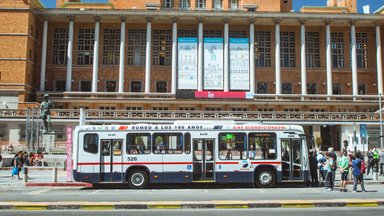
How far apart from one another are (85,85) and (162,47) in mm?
12585

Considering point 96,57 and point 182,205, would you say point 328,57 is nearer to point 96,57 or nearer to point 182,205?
point 96,57

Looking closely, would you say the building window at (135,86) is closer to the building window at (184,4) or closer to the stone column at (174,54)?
the stone column at (174,54)

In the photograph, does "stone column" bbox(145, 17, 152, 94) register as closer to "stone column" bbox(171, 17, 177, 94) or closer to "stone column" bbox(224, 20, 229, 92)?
"stone column" bbox(171, 17, 177, 94)

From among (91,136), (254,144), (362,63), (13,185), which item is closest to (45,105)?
(13,185)

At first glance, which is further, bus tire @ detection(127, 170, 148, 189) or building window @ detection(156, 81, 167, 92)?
building window @ detection(156, 81, 167, 92)

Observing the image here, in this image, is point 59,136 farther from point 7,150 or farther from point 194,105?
point 194,105

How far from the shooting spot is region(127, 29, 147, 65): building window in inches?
2463

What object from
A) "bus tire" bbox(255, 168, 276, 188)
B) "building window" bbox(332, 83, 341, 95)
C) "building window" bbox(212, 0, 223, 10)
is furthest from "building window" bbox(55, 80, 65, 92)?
"bus tire" bbox(255, 168, 276, 188)

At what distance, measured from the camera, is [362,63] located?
6356 cm

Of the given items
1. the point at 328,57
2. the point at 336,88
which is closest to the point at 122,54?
the point at 328,57

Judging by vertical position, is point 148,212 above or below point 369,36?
below

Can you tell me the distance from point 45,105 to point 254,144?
21372 mm

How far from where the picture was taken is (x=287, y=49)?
6328cm

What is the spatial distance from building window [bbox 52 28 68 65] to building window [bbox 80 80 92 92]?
4021 millimetres
